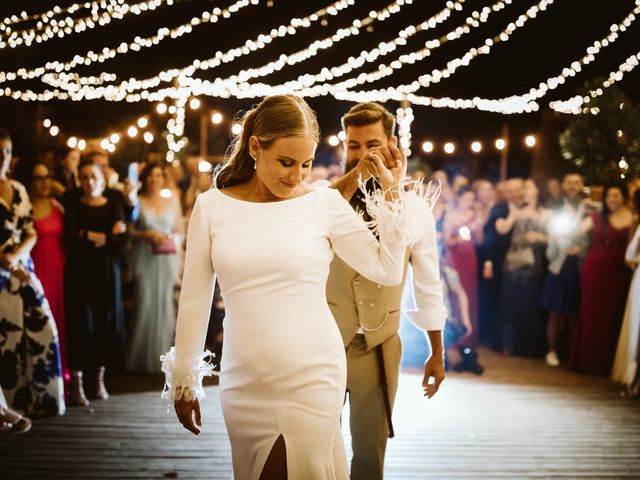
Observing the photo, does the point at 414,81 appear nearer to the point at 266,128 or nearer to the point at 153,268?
the point at 153,268

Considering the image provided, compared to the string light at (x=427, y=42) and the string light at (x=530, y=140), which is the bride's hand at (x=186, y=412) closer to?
the string light at (x=427, y=42)

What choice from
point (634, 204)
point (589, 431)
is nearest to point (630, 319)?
point (634, 204)

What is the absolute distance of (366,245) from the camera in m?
2.03

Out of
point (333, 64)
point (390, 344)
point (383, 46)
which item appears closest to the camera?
point (390, 344)

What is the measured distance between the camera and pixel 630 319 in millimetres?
6344

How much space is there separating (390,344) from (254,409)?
762mm

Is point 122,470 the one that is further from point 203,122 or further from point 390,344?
point 203,122

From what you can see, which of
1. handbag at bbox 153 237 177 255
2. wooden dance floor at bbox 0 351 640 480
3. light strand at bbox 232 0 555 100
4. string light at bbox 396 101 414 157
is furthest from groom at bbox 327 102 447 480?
string light at bbox 396 101 414 157

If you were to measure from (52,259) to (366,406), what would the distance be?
11.3ft

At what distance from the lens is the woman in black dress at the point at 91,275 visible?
17.4ft

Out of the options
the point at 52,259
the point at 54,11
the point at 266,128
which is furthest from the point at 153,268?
the point at 266,128

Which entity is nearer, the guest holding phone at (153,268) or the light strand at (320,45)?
the guest holding phone at (153,268)

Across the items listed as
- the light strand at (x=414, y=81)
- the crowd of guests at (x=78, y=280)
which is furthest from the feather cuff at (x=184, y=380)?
the light strand at (x=414, y=81)

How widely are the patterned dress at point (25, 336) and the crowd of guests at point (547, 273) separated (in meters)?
3.54
